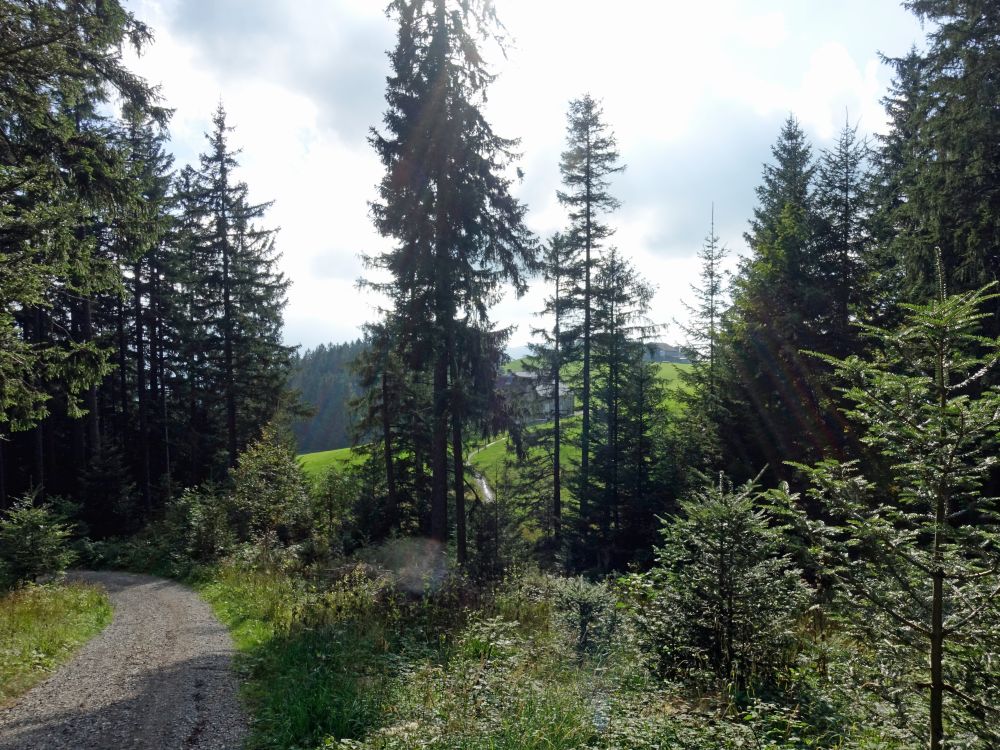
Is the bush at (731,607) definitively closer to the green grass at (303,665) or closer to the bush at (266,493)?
the green grass at (303,665)

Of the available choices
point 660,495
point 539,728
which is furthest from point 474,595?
point 660,495

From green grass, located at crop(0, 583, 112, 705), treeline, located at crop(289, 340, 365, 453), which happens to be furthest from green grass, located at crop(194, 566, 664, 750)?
treeline, located at crop(289, 340, 365, 453)

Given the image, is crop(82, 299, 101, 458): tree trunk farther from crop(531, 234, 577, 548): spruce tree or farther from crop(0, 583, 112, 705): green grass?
crop(531, 234, 577, 548): spruce tree

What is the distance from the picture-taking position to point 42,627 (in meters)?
10.5

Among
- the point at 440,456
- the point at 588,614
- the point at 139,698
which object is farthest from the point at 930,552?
the point at 440,456

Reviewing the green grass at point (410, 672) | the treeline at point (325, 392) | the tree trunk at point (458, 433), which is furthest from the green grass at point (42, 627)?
the treeline at point (325, 392)

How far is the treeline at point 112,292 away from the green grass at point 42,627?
3656mm

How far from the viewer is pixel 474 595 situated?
11.5 meters

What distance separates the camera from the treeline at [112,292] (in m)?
9.77

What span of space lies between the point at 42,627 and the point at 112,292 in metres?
8.74

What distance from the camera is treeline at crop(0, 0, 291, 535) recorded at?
9766 mm

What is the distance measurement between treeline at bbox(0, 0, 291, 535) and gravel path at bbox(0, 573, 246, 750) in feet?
16.0

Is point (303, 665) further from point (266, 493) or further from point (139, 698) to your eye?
point (266, 493)

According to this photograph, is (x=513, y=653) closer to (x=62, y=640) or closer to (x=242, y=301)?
(x=62, y=640)
